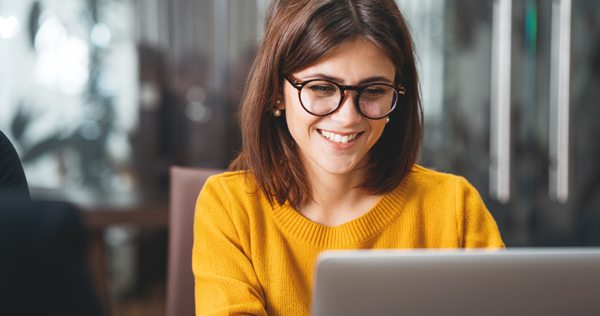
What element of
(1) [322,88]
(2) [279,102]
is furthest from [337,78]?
(2) [279,102]

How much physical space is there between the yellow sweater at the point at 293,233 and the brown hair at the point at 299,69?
0.17 feet

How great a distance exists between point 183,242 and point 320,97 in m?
0.50

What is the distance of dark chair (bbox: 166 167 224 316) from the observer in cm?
114

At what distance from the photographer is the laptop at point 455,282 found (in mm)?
525

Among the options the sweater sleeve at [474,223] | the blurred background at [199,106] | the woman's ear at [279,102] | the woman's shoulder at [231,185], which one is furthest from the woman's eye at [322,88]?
the blurred background at [199,106]

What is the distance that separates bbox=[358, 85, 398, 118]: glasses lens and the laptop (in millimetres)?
449

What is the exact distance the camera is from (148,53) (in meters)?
2.69

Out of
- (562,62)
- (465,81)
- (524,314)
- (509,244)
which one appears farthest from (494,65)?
(524,314)

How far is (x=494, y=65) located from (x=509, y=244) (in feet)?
3.16

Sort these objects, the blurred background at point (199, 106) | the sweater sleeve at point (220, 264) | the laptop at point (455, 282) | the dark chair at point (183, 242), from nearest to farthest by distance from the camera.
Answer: the laptop at point (455, 282), the sweater sleeve at point (220, 264), the dark chair at point (183, 242), the blurred background at point (199, 106)

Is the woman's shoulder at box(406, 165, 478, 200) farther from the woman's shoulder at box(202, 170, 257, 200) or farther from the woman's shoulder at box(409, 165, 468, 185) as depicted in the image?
the woman's shoulder at box(202, 170, 257, 200)

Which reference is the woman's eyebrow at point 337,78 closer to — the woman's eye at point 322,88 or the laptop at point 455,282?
the woman's eye at point 322,88

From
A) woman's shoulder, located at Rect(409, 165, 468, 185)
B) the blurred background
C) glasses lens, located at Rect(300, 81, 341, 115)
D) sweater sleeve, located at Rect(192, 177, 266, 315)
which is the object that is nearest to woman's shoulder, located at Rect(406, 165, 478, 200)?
woman's shoulder, located at Rect(409, 165, 468, 185)

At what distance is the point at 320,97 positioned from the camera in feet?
3.05
